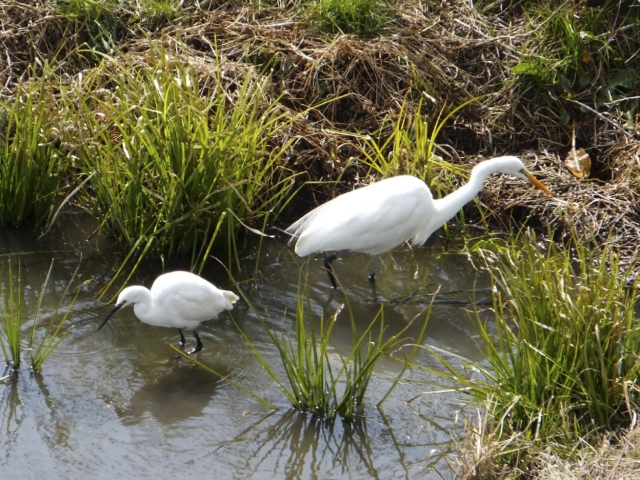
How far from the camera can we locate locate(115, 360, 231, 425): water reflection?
3.88 metres

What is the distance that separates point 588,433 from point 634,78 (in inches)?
159

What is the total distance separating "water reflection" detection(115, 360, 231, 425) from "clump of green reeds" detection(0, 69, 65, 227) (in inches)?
64.9

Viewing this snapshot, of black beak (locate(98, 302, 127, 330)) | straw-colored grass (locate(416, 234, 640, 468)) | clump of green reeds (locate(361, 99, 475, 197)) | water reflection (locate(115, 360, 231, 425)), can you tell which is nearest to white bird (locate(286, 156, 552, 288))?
clump of green reeds (locate(361, 99, 475, 197))

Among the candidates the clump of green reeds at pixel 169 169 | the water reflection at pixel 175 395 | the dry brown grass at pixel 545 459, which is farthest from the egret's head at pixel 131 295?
the dry brown grass at pixel 545 459

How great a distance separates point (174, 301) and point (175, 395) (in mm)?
458

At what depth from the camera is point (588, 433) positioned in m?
3.30

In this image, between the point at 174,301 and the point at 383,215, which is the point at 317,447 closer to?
the point at 174,301

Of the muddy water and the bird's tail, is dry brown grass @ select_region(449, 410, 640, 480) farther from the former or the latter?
the bird's tail

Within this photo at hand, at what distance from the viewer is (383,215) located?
16.7 ft

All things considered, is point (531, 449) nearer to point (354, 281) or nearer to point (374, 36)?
point (354, 281)

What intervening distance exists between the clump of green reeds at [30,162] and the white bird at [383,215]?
158 centimetres

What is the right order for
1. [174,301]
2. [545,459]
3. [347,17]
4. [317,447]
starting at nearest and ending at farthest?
1. [545,459]
2. [317,447]
3. [174,301]
4. [347,17]

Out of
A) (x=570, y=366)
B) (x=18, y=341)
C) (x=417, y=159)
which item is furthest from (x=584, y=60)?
(x=18, y=341)

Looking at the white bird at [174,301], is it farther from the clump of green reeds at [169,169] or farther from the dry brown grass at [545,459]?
the dry brown grass at [545,459]
